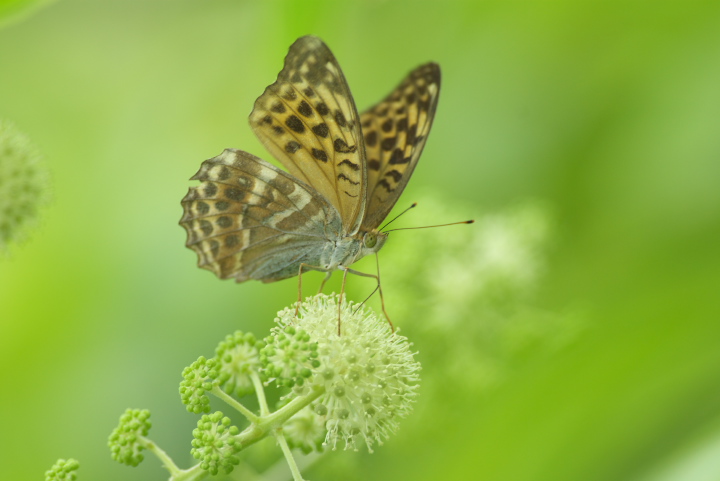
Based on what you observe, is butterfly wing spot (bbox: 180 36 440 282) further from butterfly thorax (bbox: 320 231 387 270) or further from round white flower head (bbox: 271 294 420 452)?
round white flower head (bbox: 271 294 420 452)

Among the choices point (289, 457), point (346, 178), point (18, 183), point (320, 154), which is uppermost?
point (18, 183)

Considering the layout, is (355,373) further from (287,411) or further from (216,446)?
(216,446)

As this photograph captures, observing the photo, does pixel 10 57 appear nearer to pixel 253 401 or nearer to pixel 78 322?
pixel 78 322

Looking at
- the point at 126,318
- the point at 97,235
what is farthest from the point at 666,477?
the point at 97,235

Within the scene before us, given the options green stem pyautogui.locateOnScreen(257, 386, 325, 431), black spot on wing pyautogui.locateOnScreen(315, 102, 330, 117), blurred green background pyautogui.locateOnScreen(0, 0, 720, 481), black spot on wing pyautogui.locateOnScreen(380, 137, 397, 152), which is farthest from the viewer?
black spot on wing pyautogui.locateOnScreen(380, 137, 397, 152)

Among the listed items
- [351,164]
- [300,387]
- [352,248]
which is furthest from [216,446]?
[351,164]

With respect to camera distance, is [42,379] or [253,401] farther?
[42,379]

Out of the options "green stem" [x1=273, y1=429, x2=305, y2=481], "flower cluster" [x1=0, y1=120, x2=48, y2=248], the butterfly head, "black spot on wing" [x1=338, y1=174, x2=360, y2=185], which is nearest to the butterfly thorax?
the butterfly head

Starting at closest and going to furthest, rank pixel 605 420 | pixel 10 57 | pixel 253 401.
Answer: pixel 605 420 < pixel 253 401 < pixel 10 57
